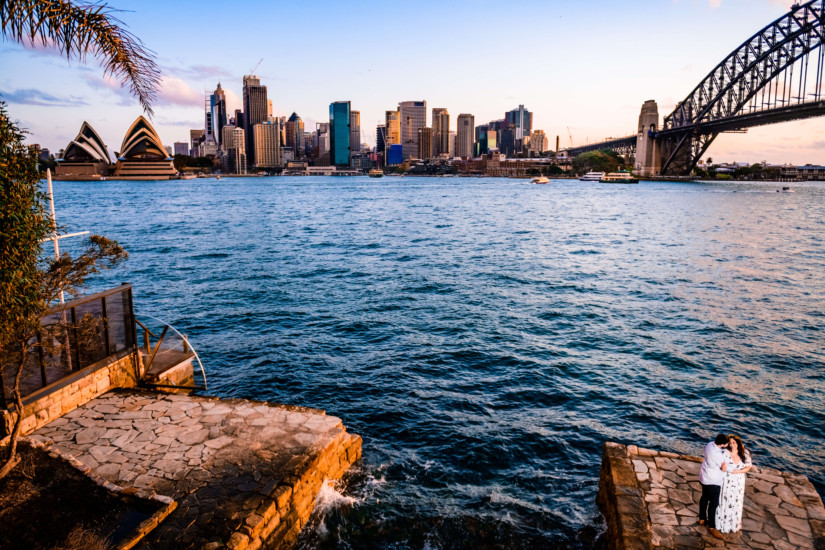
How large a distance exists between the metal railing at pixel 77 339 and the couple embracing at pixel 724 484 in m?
10.0

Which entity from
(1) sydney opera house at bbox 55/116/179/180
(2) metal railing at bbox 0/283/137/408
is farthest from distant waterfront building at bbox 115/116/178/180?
(2) metal railing at bbox 0/283/137/408

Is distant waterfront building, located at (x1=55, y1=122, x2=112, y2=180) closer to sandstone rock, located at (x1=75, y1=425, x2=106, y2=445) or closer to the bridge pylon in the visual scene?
the bridge pylon

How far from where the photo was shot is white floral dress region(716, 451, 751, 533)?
21.7ft

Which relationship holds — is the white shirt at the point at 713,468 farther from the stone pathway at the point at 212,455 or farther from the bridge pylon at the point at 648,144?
the bridge pylon at the point at 648,144

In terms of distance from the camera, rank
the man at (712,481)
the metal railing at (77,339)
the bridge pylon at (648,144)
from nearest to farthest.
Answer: the man at (712,481) → the metal railing at (77,339) → the bridge pylon at (648,144)

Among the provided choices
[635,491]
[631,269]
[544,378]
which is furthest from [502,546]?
[631,269]

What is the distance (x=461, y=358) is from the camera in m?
16.6

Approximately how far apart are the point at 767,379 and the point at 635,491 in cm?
1014

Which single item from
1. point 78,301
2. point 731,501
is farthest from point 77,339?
point 731,501

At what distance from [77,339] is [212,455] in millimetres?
3565

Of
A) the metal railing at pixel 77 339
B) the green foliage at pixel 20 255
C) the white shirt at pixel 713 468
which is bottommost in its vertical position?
the white shirt at pixel 713 468

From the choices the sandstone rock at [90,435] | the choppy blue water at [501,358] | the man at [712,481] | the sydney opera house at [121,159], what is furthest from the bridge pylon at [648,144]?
the sandstone rock at [90,435]

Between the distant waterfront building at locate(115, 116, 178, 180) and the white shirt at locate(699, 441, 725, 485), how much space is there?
7191 inches

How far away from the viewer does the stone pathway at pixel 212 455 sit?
277 inches
